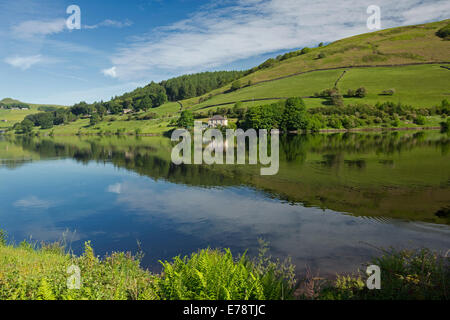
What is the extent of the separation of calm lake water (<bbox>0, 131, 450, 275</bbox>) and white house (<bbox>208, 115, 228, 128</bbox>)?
297ft

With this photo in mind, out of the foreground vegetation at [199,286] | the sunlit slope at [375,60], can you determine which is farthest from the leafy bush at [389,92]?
the foreground vegetation at [199,286]

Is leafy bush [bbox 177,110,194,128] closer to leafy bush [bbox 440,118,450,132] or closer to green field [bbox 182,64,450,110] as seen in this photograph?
green field [bbox 182,64,450,110]

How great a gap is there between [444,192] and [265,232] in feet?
64.8

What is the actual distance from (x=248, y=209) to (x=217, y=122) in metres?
115

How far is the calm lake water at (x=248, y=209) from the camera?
1820 centimetres

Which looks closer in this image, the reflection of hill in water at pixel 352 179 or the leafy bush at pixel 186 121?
the reflection of hill in water at pixel 352 179

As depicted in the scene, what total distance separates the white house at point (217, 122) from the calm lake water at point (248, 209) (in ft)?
297

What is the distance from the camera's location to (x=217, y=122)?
454 feet

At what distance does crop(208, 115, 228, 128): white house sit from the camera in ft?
444

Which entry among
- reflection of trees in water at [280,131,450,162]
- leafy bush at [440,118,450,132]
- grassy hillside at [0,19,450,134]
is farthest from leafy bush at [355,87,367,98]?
reflection of trees in water at [280,131,450,162]

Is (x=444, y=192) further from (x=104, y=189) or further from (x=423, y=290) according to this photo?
(x=104, y=189)

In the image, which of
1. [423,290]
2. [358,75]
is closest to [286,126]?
[358,75]

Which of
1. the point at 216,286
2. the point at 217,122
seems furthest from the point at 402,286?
the point at 217,122

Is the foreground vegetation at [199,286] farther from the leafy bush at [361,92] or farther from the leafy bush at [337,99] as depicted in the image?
the leafy bush at [361,92]
